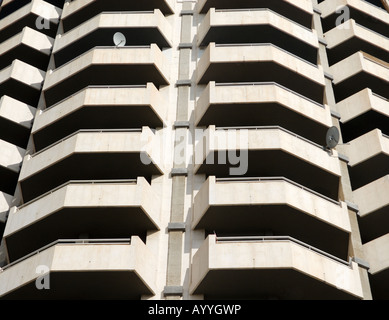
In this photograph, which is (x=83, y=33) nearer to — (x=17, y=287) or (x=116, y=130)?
(x=116, y=130)

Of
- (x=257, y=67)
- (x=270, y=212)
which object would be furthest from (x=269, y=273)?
(x=257, y=67)

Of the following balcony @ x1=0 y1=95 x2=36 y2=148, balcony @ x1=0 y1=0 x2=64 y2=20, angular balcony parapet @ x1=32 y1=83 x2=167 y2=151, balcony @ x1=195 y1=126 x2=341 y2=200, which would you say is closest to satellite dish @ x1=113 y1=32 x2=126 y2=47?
angular balcony parapet @ x1=32 y1=83 x2=167 y2=151

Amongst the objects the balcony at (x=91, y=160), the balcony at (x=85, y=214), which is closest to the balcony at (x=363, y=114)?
the balcony at (x=91, y=160)

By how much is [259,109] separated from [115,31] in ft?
30.4

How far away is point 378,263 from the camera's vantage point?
2262cm

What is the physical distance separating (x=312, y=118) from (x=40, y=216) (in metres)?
12.2

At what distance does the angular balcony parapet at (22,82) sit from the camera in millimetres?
30688

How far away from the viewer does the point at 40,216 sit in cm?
2252

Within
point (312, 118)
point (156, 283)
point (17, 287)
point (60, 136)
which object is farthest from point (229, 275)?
point (60, 136)

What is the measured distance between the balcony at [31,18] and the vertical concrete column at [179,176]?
319 inches

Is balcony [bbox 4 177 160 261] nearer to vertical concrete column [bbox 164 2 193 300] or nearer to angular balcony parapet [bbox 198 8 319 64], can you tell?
vertical concrete column [bbox 164 2 193 300]

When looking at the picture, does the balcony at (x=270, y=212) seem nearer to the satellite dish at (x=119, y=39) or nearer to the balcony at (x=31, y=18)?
the satellite dish at (x=119, y=39)

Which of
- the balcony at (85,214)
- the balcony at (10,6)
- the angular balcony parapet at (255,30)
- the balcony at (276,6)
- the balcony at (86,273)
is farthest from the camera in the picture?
the balcony at (10,6)

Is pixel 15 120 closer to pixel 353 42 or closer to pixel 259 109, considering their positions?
pixel 259 109
